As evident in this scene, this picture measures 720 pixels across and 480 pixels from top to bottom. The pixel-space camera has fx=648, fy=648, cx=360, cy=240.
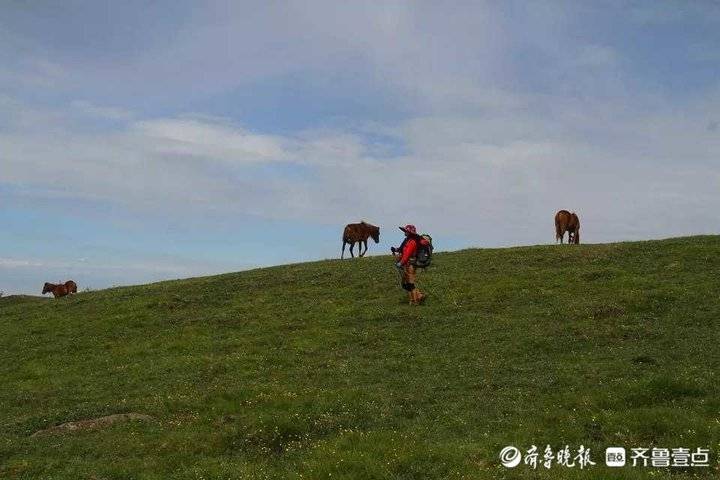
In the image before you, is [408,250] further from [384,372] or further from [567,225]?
[567,225]

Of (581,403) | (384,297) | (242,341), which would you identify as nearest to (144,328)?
(242,341)

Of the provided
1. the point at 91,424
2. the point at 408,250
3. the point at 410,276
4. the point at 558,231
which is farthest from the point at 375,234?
the point at 91,424

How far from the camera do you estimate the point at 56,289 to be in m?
49.0

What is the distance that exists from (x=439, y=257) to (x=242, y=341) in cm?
1775

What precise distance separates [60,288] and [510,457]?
149 feet

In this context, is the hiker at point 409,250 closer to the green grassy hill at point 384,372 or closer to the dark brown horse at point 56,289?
the green grassy hill at point 384,372

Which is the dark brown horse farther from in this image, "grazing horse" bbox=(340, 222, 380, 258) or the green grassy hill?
"grazing horse" bbox=(340, 222, 380, 258)

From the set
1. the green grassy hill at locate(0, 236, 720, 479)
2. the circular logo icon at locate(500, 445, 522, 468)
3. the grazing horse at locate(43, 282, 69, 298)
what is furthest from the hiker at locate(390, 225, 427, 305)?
the grazing horse at locate(43, 282, 69, 298)

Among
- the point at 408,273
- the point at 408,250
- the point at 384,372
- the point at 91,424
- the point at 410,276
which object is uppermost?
the point at 408,250

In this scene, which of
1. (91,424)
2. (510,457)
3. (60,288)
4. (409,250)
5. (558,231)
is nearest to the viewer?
(510,457)

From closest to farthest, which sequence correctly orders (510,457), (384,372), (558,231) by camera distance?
(510,457)
(384,372)
(558,231)

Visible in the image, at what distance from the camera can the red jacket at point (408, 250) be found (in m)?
25.2

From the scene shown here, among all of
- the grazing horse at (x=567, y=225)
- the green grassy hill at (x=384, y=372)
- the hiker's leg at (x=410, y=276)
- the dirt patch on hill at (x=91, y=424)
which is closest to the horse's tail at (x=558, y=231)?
the grazing horse at (x=567, y=225)

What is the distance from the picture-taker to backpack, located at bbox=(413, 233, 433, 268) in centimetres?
2522
